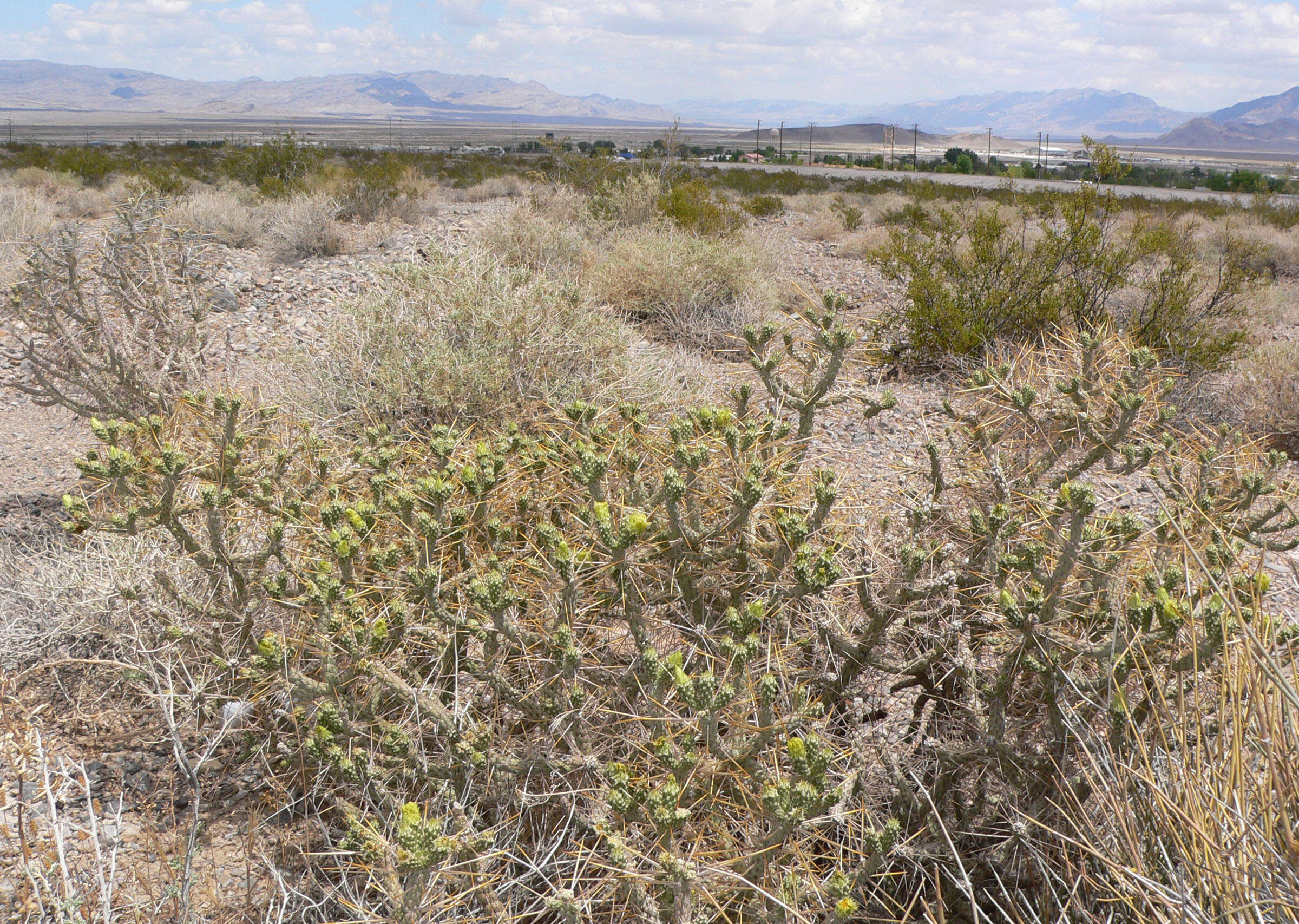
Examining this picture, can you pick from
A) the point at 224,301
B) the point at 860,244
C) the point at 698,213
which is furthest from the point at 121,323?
the point at 860,244

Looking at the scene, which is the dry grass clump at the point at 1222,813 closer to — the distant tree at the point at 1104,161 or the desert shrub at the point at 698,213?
the distant tree at the point at 1104,161

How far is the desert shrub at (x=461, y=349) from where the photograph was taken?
4.92 m

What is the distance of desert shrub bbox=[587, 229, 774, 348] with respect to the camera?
828cm

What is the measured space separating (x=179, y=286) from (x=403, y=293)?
333cm

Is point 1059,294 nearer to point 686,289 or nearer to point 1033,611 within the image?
point 686,289

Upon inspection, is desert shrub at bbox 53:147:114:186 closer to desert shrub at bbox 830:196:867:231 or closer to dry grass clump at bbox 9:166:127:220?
dry grass clump at bbox 9:166:127:220

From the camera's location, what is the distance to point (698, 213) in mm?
11852

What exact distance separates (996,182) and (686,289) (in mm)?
30975

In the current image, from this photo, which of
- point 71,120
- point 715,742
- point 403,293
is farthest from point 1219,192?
point 71,120

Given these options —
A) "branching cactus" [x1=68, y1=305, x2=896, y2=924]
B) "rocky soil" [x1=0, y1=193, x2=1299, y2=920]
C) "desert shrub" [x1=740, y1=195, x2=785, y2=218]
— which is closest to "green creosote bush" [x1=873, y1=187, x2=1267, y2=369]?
"rocky soil" [x1=0, y1=193, x2=1299, y2=920]

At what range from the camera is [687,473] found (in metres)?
2.65

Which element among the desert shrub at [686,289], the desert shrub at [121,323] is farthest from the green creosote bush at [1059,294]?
the desert shrub at [121,323]

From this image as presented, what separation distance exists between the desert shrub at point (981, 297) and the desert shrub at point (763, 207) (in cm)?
1017

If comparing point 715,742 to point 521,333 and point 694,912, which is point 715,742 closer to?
point 694,912
